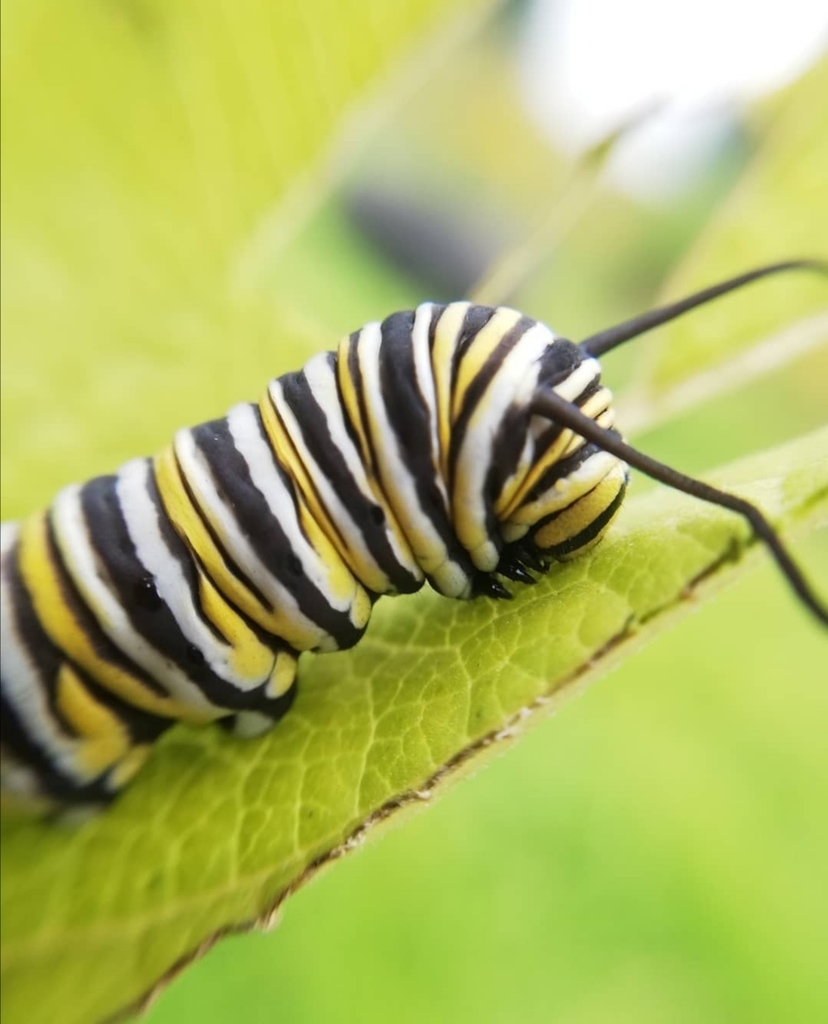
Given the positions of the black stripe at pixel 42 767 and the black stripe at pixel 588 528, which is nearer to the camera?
the black stripe at pixel 588 528

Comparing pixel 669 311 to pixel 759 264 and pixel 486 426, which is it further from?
pixel 759 264

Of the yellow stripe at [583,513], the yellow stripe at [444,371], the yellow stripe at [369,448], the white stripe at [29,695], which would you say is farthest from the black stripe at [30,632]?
the yellow stripe at [583,513]

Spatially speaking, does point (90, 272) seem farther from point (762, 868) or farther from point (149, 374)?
point (762, 868)

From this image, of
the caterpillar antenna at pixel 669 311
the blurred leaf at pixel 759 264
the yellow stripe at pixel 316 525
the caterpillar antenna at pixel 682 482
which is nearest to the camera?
the caterpillar antenna at pixel 682 482

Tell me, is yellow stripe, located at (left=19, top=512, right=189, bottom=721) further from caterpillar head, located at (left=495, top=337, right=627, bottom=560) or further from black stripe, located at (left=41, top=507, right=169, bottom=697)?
caterpillar head, located at (left=495, top=337, right=627, bottom=560)

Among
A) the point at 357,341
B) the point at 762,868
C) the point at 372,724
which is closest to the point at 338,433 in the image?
the point at 357,341

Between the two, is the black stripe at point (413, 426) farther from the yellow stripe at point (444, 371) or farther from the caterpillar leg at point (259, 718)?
the caterpillar leg at point (259, 718)
